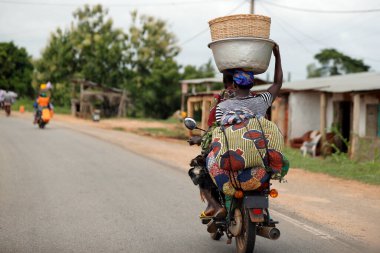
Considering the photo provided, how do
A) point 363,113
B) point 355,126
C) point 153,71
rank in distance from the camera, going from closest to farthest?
point 355,126 < point 363,113 < point 153,71

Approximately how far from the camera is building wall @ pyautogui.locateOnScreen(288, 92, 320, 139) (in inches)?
885

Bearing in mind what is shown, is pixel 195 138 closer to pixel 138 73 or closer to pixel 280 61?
pixel 280 61

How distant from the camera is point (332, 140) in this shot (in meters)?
20.4

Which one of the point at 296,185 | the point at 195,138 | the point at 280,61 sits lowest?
the point at 296,185

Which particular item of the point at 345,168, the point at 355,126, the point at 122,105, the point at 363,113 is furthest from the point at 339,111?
the point at 122,105

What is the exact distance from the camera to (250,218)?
4680 mm

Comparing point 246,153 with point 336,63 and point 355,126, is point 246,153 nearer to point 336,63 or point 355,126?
point 355,126

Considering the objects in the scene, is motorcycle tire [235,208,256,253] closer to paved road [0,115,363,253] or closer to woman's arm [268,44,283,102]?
paved road [0,115,363,253]

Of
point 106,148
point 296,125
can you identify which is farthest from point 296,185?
point 296,125

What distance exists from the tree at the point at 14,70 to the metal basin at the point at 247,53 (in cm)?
5079

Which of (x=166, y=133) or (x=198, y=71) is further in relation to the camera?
(x=198, y=71)

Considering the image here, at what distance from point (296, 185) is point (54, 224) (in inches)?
234

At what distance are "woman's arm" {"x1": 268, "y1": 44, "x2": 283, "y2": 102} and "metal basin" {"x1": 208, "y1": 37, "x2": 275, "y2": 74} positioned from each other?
148 millimetres

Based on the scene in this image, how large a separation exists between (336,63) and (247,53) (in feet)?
142
